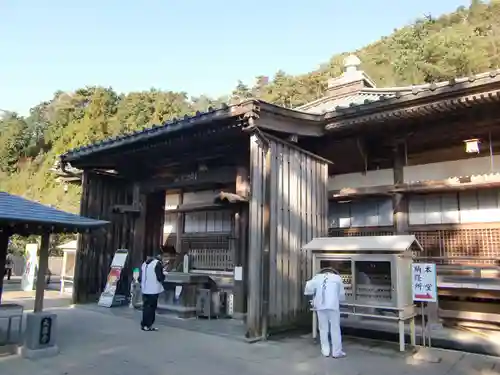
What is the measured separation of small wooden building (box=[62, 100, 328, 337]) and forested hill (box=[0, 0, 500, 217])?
17.9 meters

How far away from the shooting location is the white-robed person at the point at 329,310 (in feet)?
21.4

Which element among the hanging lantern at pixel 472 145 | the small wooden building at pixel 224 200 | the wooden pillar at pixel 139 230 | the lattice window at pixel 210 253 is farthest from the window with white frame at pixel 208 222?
the hanging lantern at pixel 472 145

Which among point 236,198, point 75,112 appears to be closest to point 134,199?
point 236,198

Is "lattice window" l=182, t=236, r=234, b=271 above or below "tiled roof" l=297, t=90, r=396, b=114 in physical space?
below

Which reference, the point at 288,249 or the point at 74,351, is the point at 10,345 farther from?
the point at 288,249

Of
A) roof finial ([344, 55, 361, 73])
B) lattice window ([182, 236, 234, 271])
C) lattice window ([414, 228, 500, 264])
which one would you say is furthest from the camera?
roof finial ([344, 55, 361, 73])

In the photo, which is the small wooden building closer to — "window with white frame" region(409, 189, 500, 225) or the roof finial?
"window with white frame" region(409, 189, 500, 225)

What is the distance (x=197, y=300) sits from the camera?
10.4 m

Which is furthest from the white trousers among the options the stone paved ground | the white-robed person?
the stone paved ground

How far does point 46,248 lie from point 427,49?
3288 cm

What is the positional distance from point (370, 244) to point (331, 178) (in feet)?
12.0

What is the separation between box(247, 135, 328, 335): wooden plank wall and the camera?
299 inches

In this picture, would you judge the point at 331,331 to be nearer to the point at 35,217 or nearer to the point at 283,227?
the point at 283,227

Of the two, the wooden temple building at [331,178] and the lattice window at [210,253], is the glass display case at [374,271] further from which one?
the lattice window at [210,253]
